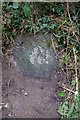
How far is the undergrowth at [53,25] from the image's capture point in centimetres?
272

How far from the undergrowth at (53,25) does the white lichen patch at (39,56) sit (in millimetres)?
99

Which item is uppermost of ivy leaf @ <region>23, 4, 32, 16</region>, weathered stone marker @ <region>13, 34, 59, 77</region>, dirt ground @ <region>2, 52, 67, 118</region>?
ivy leaf @ <region>23, 4, 32, 16</region>

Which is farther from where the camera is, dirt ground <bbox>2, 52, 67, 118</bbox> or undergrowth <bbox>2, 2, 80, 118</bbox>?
undergrowth <bbox>2, 2, 80, 118</bbox>

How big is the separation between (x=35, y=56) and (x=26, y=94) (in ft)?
1.13

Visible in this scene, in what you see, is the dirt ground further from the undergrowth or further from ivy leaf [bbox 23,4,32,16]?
ivy leaf [bbox 23,4,32,16]

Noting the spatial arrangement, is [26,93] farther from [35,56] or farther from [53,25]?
[53,25]

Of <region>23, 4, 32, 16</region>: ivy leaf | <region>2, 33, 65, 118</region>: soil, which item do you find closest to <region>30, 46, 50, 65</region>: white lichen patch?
<region>2, 33, 65, 118</region>: soil

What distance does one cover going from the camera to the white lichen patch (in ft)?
9.02

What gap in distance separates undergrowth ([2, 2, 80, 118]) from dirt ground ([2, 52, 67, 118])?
13cm

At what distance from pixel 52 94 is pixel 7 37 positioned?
63 cm

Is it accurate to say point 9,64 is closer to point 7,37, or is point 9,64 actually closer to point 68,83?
point 7,37

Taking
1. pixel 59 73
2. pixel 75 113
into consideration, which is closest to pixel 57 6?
pixel 59 73

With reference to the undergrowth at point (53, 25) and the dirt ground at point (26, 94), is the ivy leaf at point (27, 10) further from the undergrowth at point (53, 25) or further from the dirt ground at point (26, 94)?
the dirt ground at point (26, 94)

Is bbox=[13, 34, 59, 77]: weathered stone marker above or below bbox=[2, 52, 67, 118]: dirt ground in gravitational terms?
above
